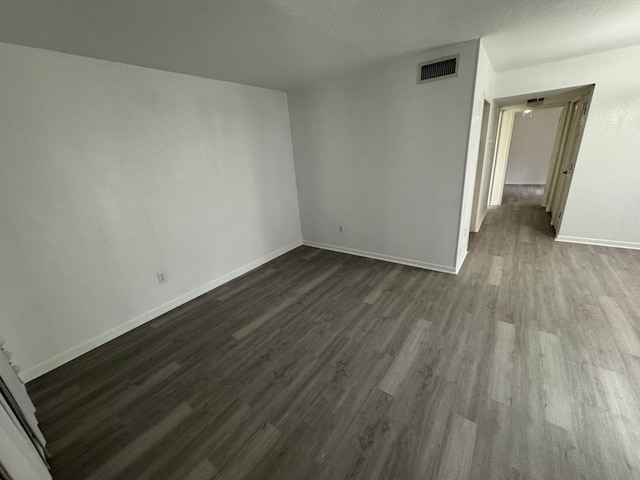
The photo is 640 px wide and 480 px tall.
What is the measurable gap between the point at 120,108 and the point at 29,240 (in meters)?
1.32

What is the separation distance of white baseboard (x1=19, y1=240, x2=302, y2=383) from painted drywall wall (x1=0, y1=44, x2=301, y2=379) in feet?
0.03

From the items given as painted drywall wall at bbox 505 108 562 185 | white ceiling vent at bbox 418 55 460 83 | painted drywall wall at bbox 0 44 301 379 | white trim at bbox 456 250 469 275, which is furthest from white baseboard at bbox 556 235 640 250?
painted drywall wall at bbox 505 108 562 185

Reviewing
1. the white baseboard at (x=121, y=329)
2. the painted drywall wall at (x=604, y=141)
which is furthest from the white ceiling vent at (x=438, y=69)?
the white baseboard at (x=121, y=329)

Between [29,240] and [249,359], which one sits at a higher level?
[29,240]

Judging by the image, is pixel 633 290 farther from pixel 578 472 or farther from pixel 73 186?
pixel 73 186

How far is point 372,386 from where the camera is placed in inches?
70.9

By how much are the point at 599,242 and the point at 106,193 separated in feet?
20.2

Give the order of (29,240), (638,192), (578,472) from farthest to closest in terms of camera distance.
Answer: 1. (638,192)
2. (29,240)
3. (578,472)

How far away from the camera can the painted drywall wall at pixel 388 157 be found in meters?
2.82

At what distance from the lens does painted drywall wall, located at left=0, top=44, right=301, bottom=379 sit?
76.2 inches

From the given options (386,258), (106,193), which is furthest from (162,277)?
(386,258)

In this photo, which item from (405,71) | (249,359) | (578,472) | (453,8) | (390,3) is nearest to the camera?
(578,472)

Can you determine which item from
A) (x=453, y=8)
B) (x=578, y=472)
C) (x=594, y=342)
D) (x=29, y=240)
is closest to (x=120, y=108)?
(x=29, y=240)

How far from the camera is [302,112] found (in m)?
3.85
